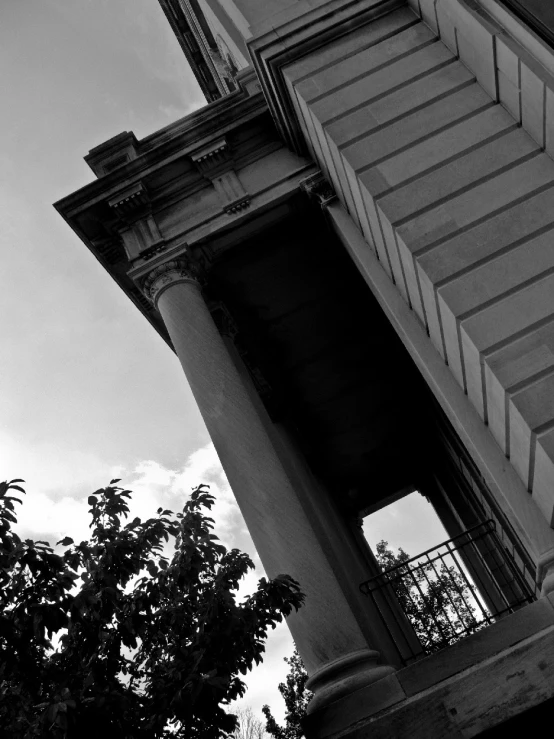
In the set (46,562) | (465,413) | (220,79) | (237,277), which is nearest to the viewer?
(46,562)

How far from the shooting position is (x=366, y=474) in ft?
65.7

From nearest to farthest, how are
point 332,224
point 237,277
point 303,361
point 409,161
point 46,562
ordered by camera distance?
1. point 46,562
2. point 409,161
3. point 332,224
4. point 237,277
5. point 303,361

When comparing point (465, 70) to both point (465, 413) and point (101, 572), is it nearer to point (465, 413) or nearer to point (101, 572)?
point (465, 413)

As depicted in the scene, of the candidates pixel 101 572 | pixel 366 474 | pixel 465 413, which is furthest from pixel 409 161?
pixel 366 474

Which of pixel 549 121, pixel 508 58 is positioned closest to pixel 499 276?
pixel 549 121

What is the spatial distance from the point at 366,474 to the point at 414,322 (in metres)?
12.0

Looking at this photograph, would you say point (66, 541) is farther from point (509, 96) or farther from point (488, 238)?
point (509, 96)

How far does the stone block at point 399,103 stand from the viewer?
341 inches

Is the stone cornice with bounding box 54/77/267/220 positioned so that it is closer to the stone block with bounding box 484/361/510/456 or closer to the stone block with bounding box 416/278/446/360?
the stone block with bounding box 416/278/446/360

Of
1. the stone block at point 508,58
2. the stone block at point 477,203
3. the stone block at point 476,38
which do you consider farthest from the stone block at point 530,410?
the stone block at point 476,38

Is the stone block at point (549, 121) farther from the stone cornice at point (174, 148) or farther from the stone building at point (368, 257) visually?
the stone cornice at point (174, 148)

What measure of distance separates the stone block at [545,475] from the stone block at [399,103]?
474 centimetres

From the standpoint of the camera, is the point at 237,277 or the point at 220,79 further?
the point at 220,79

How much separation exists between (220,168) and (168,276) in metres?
2.19
